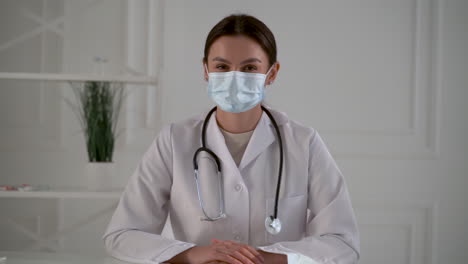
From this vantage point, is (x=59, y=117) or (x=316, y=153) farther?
(x=59, y=117)

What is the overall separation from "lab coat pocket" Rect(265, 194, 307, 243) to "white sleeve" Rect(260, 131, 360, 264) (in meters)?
0.03

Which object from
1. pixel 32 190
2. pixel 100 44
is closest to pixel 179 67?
pixel 100 44

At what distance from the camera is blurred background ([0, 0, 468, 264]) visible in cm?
229

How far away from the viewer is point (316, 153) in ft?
4.92

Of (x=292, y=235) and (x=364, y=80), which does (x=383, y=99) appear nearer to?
(x=364, y=80)

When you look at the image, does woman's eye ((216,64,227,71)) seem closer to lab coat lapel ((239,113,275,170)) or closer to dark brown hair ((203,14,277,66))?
dark brown hair ((203,14,277,66))

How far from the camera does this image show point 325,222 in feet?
4.60

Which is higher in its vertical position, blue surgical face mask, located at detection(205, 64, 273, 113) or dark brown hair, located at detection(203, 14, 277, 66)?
dark brown hair, located at detection(203, 14, 277, 66)

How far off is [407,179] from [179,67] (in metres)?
1.20

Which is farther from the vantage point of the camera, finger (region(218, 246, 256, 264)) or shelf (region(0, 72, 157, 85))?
shelf (region(0, 72, 157, 85))

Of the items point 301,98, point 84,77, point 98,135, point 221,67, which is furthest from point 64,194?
point 301,98

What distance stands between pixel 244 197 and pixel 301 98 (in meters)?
1.01

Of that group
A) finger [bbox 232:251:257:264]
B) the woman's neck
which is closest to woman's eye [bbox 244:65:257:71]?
the woman's neck

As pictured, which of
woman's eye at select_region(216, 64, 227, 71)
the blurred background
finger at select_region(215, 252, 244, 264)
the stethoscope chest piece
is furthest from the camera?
the blurred background
